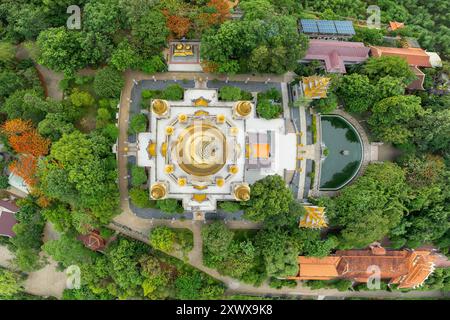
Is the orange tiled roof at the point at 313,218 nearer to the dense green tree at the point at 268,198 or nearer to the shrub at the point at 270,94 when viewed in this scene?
the dense green tree at the point at 268,198

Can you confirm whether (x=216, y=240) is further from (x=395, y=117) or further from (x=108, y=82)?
(x=395, y=117)

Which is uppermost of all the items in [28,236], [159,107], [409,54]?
[409,54]

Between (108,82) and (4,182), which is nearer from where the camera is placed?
(108,82)

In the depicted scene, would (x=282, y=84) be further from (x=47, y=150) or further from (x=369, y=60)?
(x=47, y=150)

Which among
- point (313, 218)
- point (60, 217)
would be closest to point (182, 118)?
point (60, 217)

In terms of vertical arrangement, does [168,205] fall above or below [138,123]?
below

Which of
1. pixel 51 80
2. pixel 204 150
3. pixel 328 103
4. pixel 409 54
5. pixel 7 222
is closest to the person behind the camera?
pixel 204 150

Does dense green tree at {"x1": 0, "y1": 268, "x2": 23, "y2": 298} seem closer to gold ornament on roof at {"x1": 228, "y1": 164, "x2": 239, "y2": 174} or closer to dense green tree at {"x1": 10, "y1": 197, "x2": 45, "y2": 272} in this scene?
dense green tree at {"x1": 10, "y1": 197, "x2": 45, "y2": 272}
